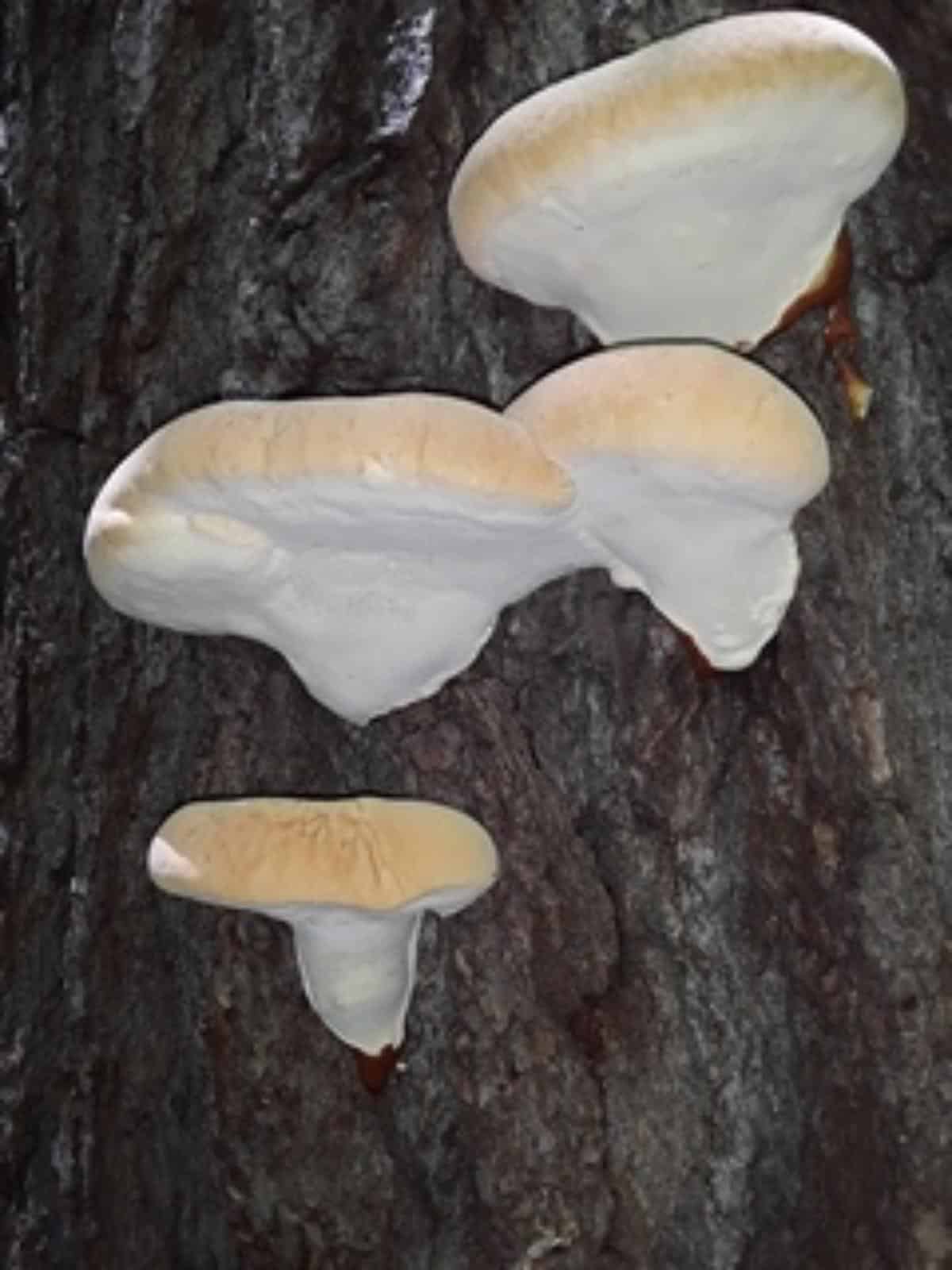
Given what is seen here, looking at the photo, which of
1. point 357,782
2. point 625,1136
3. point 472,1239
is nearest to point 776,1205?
point 625,1136

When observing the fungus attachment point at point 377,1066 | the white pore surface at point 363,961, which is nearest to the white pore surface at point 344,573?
the white pore surface at point 363,961

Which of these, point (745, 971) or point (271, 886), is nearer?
point (271, 886)

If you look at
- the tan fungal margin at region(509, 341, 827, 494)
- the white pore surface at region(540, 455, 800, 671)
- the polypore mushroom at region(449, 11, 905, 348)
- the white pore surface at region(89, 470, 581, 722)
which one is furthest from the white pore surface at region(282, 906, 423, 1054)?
the polypore mushroom at region(449, 11, 905, 348)

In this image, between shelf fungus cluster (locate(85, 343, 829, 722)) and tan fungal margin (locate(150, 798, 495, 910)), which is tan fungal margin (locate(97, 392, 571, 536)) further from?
→ tan fungal margin (locate(150, 798, 495, 910))

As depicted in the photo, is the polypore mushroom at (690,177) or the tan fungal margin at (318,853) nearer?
the polypore mushroom at (690,177)

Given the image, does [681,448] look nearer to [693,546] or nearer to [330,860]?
[693,546]

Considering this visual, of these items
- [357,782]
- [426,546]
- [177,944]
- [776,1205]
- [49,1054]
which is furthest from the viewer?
[49,1054]

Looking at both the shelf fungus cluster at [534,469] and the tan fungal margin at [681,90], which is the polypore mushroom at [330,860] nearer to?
the shelf fungus cluster at [534,469]

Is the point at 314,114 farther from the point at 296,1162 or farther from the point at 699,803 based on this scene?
the point at 296,1162
